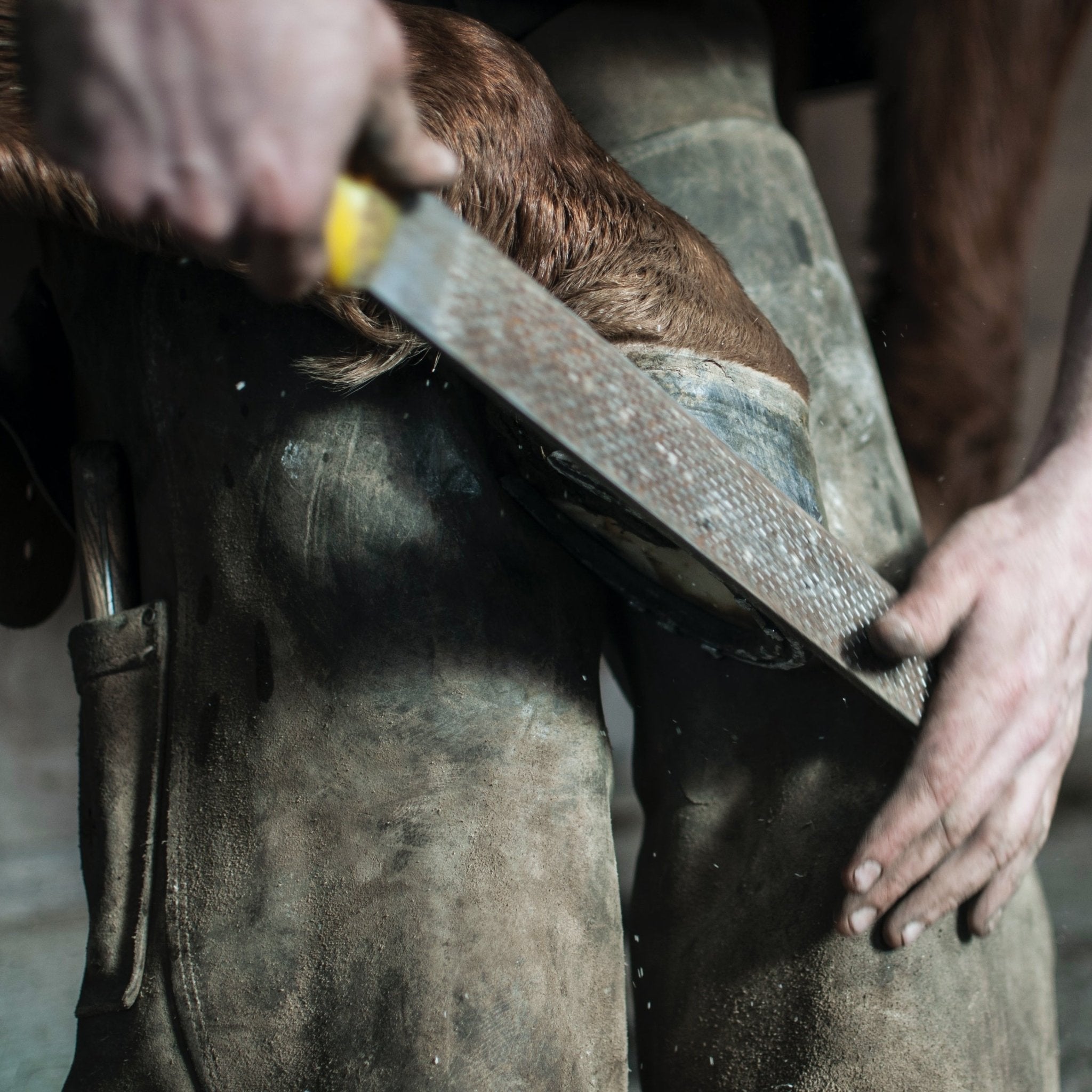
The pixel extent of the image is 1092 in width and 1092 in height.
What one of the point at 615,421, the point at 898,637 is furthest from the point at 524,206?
the point at 898,637

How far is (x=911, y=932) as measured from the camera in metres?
0.54

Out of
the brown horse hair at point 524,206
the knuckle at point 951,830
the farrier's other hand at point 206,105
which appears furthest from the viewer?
the knuckle at point 951,830

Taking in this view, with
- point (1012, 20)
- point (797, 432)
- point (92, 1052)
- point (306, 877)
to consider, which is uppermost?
point (1012, 20)

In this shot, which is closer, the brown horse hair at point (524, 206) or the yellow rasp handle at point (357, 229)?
the yellow rasp handle at point (357, 229)

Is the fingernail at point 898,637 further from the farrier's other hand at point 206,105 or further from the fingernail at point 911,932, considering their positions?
the farrier's other hand at point 206,105

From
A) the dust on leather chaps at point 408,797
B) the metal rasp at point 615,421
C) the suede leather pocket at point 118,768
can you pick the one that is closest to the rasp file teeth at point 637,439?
the metal rasp at point 615,421

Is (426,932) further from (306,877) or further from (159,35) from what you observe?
(159,35)

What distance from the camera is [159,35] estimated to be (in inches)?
10.7

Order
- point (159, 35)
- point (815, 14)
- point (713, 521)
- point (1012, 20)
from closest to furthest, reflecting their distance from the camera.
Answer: point (159, 35)
point (713, 521)
point (1012, 20)
point (815, 14)

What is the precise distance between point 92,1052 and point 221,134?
463 millimetres

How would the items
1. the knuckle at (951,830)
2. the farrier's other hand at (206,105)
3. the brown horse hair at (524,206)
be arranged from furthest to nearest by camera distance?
the knuckle at (951,830) → the brown horse hair at (524,206) → the farrier's other hand at (206,105)

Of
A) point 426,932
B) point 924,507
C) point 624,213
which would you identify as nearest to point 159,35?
point 624,213

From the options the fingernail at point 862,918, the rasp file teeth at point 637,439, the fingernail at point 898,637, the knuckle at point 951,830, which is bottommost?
the fingernail at point 862,918

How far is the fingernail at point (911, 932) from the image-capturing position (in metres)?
0.54
